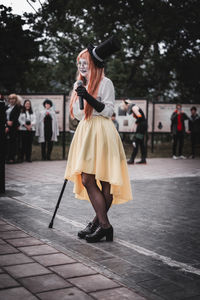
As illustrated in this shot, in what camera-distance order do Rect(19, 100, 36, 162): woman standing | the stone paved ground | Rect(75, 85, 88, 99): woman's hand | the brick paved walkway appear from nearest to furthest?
1. the brick paved walkway
2. the stone paved ground
3. Rect(75, 85, 88, 99): woman's hand
4. Rect(19, 100, 36, 162): woman standing

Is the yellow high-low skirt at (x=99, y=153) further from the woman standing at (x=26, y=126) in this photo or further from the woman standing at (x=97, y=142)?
the woman standing at (x=26, y=126)

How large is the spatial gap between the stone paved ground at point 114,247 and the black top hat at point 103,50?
1.78m

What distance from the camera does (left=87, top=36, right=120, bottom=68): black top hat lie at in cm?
379

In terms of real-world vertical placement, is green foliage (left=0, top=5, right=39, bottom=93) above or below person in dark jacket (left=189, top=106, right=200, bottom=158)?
above

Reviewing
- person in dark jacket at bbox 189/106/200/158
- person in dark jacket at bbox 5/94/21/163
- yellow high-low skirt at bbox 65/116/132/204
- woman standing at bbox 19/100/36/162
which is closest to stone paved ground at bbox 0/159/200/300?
yellow high-low skirt at bbox 65/116/132/204


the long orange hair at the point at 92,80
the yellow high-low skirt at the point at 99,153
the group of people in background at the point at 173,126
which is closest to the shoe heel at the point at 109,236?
the yellow high-low skirt at the point at 99,153

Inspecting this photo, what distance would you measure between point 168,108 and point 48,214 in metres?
12.4

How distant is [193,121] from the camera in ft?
52.2

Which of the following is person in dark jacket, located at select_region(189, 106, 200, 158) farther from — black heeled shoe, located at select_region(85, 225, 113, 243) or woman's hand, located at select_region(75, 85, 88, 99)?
woman's hand, located at select_region(75, 85, 88, 99)

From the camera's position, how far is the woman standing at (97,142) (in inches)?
151

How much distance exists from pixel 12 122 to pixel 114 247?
8.59m

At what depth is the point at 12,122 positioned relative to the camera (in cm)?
1183

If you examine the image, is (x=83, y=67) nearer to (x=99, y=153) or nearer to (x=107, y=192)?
(x=99, y=153)

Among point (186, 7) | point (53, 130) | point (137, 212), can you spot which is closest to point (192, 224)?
point (137, 212)
